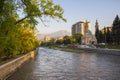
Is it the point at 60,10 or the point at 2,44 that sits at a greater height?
the point at 60,10

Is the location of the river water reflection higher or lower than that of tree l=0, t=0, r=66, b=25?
lower

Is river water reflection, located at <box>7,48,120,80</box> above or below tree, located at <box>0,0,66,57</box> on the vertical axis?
below

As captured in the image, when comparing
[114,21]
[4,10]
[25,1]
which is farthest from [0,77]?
[114,21]

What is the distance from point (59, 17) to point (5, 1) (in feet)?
36.5

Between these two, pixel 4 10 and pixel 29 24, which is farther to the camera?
pixel 29 24

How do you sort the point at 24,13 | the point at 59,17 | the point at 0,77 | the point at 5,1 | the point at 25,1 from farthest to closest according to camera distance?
1. the point at 59,17
2. the point at 24,13
3. the point at 25,1
4. the point at 5,1
5. the point at 0,77

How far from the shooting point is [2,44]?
30969mm

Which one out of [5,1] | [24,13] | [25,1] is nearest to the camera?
[5,1]

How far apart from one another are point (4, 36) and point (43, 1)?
29.9 feet

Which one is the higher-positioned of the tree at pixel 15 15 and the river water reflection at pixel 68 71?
the tree at pixel 15 15

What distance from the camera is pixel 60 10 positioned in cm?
3712

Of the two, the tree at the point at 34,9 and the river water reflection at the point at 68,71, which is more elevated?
the tree at the point at 34,9

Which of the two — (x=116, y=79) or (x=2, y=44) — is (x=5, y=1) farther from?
(x=116, y=79)

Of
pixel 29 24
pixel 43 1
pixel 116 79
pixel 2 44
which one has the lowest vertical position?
pixel 116 79
